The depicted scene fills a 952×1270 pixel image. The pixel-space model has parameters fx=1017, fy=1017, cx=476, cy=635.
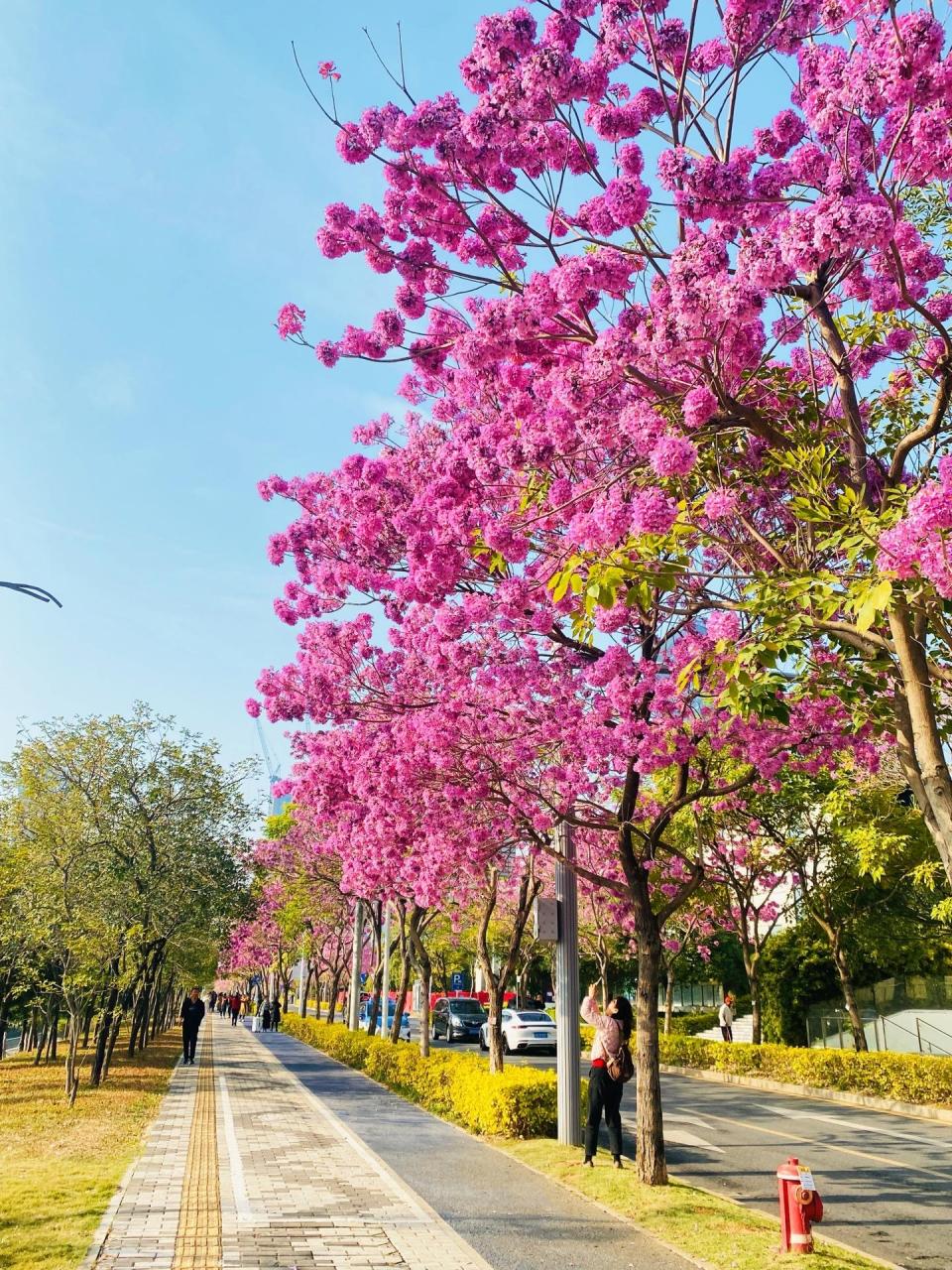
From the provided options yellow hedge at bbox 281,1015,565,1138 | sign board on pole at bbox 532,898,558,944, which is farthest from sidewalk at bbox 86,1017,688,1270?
sign board on pole at bbox 532,898,558,944

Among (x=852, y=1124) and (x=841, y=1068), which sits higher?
(x=841, y=1068)

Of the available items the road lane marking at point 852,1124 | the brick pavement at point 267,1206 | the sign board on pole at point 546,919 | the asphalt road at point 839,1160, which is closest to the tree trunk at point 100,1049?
the brick pavement at point 267,1206

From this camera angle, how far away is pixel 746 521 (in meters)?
6.23

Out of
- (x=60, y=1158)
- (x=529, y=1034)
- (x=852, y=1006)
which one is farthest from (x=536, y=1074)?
(x=529, y=1034)

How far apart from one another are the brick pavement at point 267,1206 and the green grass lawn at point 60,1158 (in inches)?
9.0

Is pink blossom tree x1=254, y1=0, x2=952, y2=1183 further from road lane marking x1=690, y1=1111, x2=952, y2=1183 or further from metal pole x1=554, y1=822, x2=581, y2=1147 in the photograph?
road lane marking x1=690, y1=1111, x2=952, y2=1183

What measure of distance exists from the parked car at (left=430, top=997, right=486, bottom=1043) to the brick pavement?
2356 cm

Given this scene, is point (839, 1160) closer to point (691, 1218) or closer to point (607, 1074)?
point (607, 1074)

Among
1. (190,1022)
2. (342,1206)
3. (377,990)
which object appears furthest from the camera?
(377,990)

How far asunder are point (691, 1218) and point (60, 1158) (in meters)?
6.74

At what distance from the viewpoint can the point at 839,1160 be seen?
40.6 ft

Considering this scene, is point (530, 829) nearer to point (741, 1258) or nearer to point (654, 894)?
point (654, 894)

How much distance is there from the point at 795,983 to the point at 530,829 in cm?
2061

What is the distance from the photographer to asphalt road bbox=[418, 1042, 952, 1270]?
870cm
